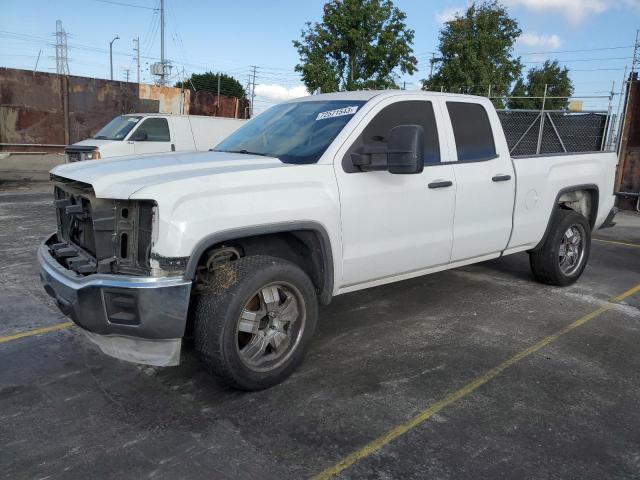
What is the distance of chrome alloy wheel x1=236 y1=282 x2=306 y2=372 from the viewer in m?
3.43

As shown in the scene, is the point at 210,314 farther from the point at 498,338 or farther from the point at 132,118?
the point at 132,118

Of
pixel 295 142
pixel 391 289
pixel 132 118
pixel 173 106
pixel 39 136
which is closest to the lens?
pixel 295 142

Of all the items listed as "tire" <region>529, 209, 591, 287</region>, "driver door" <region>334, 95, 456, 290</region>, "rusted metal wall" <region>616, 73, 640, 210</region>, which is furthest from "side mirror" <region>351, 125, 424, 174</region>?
"rusted metal wall" <region>616, 73, 640, 210</region>

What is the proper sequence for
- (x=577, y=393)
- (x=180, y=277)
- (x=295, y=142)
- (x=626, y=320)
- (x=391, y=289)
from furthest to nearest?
1. (x=391, y=289)
2. (x=626, y=320)
3. (x=295, y=142)
4. (x=577, y=393)
5. (x=180, y=277)

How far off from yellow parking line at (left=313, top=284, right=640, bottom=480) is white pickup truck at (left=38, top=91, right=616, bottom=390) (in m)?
Answer: 0.85

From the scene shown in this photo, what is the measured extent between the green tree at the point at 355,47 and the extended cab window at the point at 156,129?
33.7 feet

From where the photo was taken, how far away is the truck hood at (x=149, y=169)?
3090 millimetres

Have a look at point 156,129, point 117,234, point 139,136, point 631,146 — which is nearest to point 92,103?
point 156,129

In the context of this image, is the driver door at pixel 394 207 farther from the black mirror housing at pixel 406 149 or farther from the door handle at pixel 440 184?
the black mirror housing at pixel 406 149

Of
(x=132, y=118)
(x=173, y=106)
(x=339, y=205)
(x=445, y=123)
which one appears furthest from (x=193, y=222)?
(x=173, y=106)

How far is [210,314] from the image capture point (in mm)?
3201

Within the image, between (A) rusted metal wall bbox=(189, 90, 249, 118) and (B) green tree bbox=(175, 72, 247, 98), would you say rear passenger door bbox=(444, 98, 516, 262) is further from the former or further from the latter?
(B) green tree bbox=(175, 72, 247, 98)

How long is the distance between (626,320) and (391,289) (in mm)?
2220

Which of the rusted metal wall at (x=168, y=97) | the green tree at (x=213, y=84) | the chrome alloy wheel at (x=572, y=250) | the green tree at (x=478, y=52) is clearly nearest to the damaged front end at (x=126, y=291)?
the chrome alloy wheel at (x=572, y=250)
